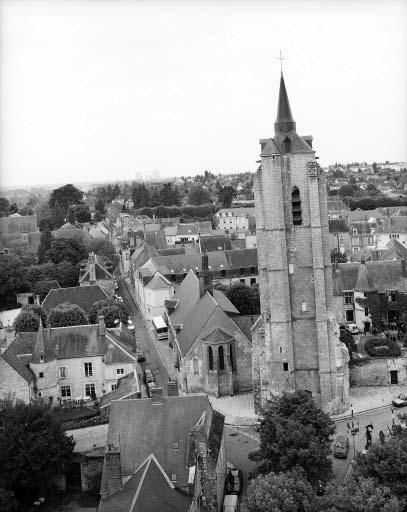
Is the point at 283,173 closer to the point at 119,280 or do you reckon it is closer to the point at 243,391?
the point at 243,391

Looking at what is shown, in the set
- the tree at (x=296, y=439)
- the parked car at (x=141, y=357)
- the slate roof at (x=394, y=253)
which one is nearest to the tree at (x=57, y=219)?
the slate roof at (x=394, y=253)

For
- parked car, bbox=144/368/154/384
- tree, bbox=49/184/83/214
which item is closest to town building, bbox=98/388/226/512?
parked car, bbox=144/368/154/384

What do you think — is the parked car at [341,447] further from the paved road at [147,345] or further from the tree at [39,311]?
the tree at [39,311]

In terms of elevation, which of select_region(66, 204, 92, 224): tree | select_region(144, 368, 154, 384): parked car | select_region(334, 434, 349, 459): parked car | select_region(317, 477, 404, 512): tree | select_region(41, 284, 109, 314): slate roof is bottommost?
select_region(334, 434, 349, 459): parked car

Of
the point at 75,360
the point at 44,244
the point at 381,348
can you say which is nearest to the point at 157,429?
the point at 75,360

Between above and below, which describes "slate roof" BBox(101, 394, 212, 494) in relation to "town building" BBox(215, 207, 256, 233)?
below

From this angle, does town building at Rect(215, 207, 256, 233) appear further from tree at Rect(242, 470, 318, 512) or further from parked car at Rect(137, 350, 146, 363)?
tree at Rect(242, 470, 318, 512)

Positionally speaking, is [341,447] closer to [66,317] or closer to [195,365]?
[195,365]
